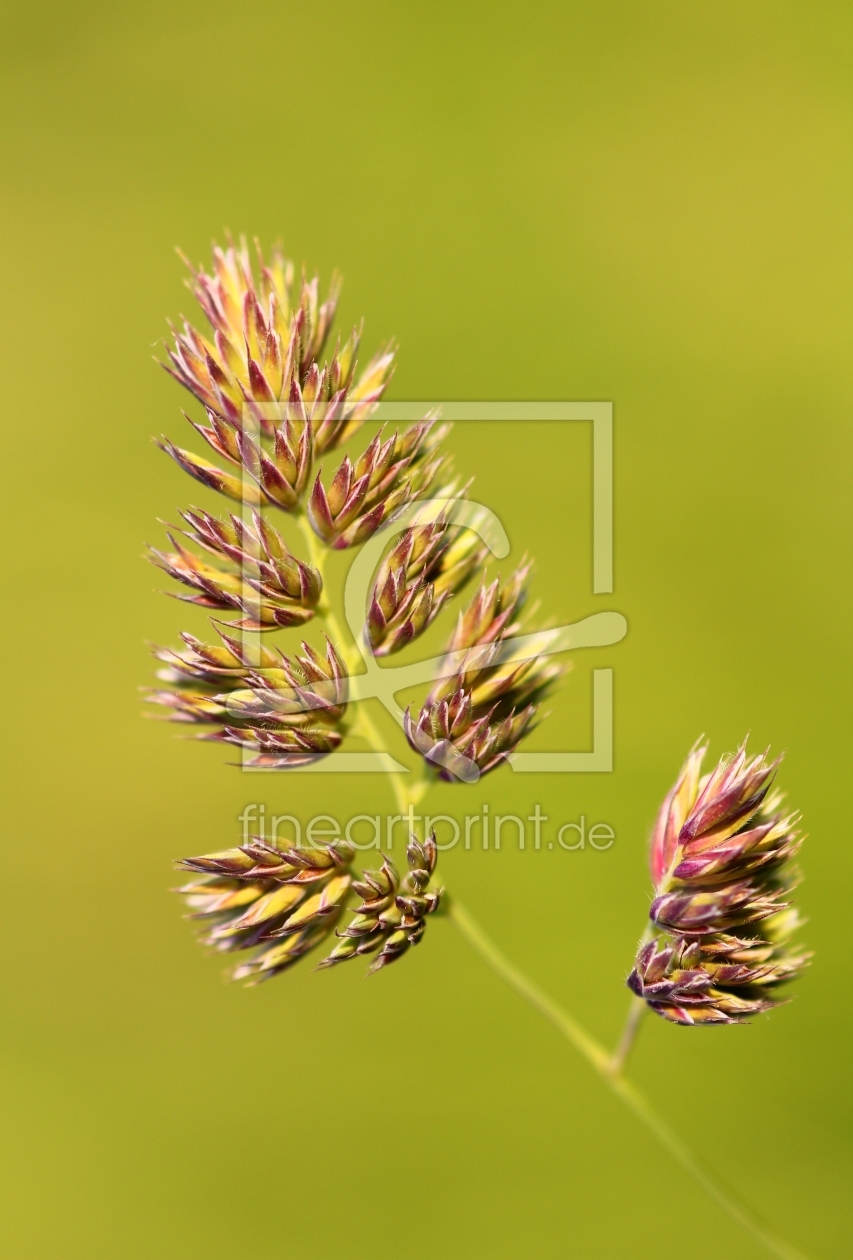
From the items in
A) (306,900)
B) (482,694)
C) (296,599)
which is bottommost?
(306,900)

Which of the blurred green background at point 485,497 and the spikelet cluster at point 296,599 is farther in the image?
the blurred green background at point 485,497

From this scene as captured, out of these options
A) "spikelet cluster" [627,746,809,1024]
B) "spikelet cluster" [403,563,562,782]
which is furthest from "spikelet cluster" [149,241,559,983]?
"spikelet cluster" [627,746,809,1024]

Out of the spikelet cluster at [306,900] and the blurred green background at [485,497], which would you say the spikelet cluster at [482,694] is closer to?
the spikelet cluster at [306,900]

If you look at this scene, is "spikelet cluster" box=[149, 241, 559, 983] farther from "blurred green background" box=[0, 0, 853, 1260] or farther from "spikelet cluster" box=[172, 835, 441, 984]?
"blurred green background" box=[0, 0, 853, 1260]

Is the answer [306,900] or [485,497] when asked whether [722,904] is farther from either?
[485,497]

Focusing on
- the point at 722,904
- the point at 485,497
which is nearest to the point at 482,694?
the point at 722,904

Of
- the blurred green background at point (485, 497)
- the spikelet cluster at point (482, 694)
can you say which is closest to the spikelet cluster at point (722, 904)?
the spikelet cluster at point (482, 694)
